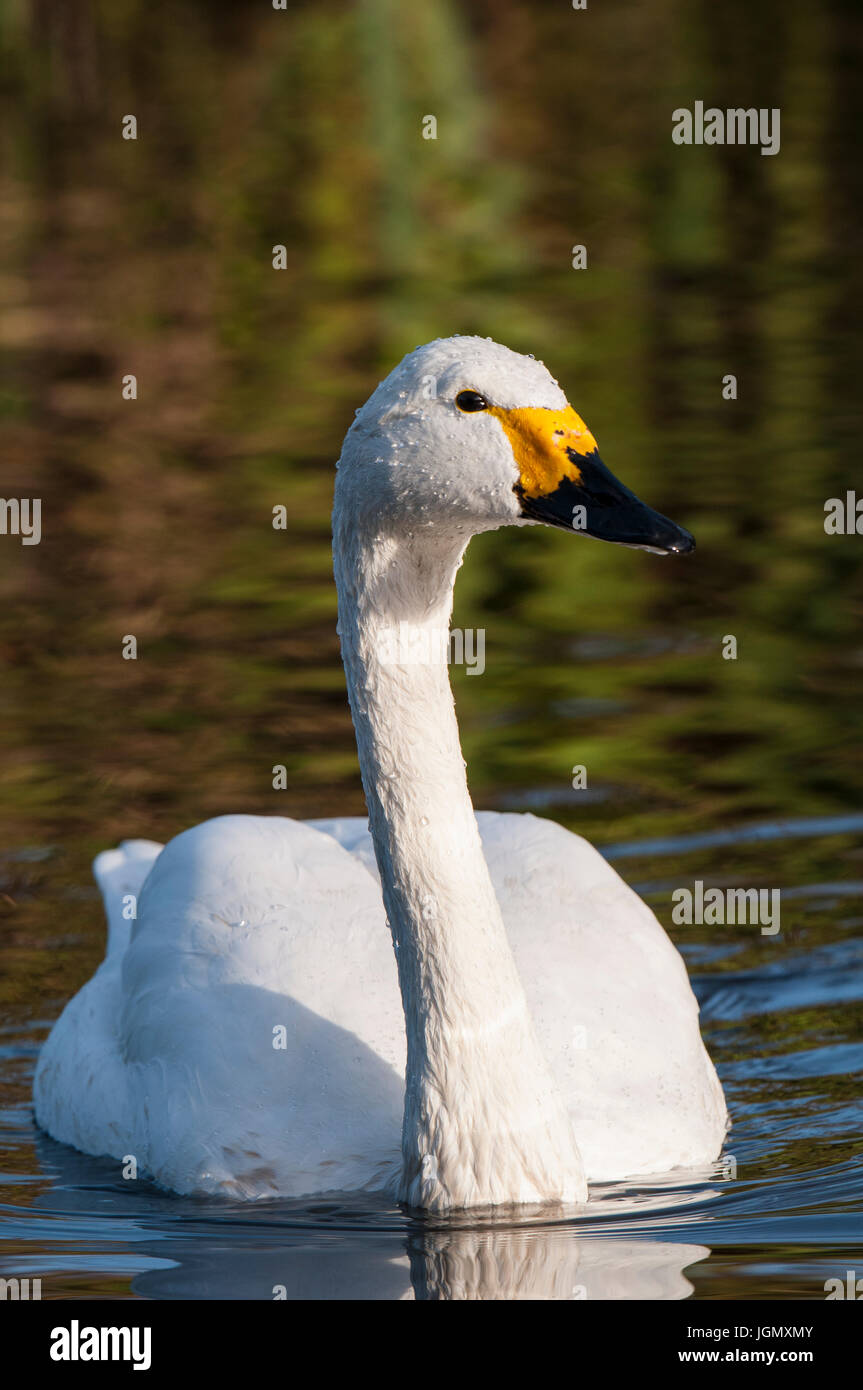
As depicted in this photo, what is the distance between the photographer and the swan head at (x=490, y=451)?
557cm

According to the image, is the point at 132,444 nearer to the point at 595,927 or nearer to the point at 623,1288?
the point at 595,927

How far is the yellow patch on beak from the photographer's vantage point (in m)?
5.59

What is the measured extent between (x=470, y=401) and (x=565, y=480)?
31 cm

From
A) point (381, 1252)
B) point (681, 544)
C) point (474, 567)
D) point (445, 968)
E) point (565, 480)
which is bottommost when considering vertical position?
point (381, 1252)

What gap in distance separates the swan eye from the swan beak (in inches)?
1.3

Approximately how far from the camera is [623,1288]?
5.81 meters

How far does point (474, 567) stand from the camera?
1363 cm

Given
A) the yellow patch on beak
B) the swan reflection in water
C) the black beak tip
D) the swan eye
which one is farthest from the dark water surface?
the swan eye

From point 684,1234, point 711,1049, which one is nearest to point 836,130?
point 711,1049

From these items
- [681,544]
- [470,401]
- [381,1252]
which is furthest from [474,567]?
[681,544]

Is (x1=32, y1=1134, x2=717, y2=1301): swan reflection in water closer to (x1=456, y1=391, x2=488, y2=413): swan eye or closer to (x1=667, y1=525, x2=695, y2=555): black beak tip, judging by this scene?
(x1=667, y1=525, x2=695, y2=555): black beak tip

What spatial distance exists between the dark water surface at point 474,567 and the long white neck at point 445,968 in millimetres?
168

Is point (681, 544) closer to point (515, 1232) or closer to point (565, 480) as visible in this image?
point (565, 480)
